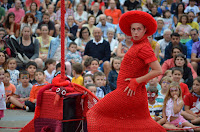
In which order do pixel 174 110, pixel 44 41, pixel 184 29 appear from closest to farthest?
pixel 174 110 → pixel 44 41 → pixel 184 29

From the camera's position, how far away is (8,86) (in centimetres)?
746

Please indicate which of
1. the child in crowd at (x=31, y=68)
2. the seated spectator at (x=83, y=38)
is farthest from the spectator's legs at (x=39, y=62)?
the seated spectator at (x=83, y=38)

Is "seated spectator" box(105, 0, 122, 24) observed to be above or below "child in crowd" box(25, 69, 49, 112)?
above

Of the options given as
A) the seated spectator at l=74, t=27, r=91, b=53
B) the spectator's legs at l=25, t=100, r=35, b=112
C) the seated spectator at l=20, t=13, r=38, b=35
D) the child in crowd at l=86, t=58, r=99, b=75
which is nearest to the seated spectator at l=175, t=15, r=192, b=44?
the seated spectator at l=74, t=27, r=91, b=53

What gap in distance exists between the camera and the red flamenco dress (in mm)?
3854

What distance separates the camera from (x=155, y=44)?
931 centimetres

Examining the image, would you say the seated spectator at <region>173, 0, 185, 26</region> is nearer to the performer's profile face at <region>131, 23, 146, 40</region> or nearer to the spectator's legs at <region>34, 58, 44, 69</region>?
the spectator's legs at <region>34, 58, 44, 69</region>

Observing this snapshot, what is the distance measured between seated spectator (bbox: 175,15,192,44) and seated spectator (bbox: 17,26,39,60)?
4106mm

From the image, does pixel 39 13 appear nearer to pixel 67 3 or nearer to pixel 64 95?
pixel 67 3

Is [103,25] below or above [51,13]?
below

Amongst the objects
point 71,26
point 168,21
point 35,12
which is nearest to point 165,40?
point 168,21

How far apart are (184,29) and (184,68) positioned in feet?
9.72

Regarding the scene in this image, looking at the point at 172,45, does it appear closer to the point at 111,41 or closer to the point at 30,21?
the point at 111,41

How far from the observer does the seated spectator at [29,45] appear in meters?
8.91
